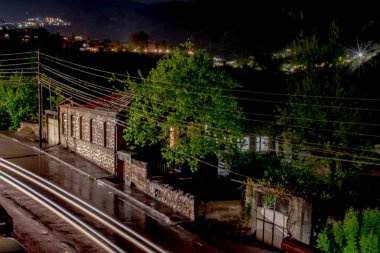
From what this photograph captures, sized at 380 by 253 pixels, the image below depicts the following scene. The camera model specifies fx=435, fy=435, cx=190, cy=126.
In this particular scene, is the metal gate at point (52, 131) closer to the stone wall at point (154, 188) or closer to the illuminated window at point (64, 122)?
the illuminated window at point (64, 122)

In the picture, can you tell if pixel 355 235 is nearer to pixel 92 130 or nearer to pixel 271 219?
pixel 271 219

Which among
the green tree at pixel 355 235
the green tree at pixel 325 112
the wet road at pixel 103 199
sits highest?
the green tree at pixel 325 112

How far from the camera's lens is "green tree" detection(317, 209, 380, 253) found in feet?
43.8

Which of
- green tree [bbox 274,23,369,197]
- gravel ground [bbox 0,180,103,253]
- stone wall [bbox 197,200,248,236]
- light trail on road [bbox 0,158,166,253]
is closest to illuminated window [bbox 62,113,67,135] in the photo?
light trail on road [bbox 0,158,166,253]

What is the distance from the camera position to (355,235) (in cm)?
1405

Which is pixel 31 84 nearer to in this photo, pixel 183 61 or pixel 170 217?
pixel 183 61

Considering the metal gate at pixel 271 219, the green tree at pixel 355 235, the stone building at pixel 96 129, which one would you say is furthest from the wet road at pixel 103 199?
the green tree at pixel 355 235

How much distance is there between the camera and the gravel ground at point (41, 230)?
54.4 feet

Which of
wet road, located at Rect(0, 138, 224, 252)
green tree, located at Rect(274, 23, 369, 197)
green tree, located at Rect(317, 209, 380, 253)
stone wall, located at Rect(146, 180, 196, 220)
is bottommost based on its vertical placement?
wet road, located at Rect(0, 138, 224, 252)

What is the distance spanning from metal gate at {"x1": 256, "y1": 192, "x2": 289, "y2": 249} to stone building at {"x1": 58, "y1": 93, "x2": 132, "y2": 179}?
11705 millimetres

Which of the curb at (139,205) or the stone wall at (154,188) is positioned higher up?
the stone wall at (154,188)

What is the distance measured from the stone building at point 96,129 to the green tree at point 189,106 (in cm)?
343

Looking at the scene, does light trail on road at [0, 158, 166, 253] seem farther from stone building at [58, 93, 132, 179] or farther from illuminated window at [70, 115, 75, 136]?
illuminated window at [70, 115, 75, 136]

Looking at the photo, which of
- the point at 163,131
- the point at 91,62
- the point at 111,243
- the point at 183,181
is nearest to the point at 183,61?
the point at 163,131
